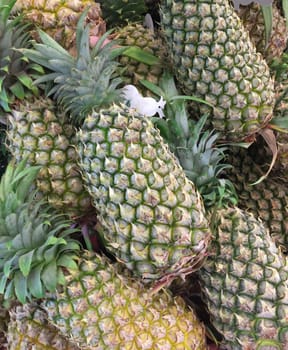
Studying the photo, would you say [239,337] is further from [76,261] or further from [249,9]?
[249,9]

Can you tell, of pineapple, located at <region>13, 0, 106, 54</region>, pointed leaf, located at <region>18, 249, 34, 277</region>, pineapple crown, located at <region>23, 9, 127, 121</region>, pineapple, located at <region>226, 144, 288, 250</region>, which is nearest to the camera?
pointed leaf, located at <region>18, 249, 34, 277</region>

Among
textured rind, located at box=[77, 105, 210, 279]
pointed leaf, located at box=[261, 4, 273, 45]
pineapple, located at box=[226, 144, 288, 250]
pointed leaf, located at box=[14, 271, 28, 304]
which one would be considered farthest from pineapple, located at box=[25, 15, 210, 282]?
pointed leaf, located at box=[261, 4, 273, 45]

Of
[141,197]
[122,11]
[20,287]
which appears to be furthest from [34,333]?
[122,11]

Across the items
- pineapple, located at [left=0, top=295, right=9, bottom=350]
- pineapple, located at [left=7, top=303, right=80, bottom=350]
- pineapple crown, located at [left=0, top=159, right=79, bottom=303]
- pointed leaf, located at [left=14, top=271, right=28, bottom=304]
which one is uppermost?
pineapple crown, located at [left=0, top=159, right=79, bottom=303]

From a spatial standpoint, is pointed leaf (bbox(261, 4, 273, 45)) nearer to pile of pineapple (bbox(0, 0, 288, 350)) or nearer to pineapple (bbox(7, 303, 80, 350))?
pile of pineapple (bbox(0, 0, 288, 350))

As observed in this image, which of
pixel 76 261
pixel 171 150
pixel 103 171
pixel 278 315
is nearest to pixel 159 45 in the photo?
pixel 171 150

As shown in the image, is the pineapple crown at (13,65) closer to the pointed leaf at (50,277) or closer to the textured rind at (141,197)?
the textured rind at (141,197)
